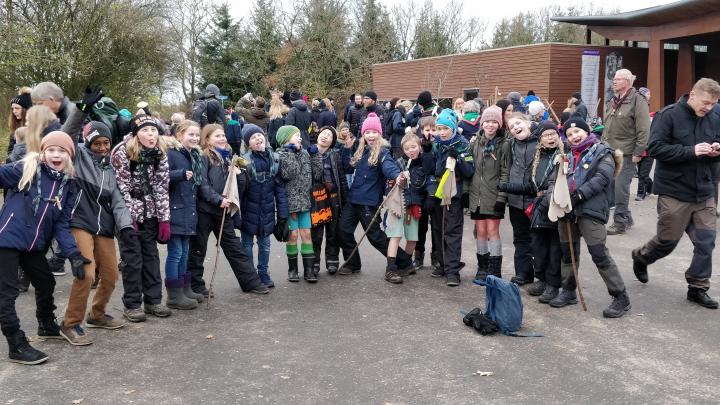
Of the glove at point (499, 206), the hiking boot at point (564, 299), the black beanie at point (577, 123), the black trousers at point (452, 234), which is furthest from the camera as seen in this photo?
the black trousers at point (452, 234)

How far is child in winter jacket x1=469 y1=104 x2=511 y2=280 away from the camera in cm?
683

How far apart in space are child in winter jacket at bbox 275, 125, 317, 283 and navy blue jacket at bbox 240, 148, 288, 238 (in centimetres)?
20

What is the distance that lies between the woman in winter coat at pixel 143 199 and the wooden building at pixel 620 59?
1859 cm

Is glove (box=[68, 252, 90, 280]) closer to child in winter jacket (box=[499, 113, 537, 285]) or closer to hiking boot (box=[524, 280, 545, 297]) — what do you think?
child in winter jacket (box=[499, 113, 537, 285])

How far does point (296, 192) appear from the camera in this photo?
278 inches

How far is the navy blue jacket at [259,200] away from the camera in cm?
680

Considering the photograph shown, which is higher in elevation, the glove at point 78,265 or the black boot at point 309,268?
the glove at point 78,265

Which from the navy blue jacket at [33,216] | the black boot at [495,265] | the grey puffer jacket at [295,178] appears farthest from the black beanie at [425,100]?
the navy blue jacket at [33,216]

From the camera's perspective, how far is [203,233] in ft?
21.3

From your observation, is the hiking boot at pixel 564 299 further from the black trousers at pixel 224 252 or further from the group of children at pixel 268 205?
the black trousers at pixel 224 252

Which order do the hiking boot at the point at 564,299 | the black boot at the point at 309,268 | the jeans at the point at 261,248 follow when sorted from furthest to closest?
the black boot at the point at 309,268 → the jeans at the point at 261,248 → the hiking boot at the point at 564,299

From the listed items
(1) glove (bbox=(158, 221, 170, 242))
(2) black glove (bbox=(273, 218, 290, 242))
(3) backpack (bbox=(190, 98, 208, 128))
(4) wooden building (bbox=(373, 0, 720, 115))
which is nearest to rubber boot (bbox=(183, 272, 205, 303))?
(1) glove (bbox=(158, 221, 170, 242))

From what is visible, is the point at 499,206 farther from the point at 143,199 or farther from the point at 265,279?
the point at 143,199

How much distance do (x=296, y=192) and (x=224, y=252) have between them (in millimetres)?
1018
